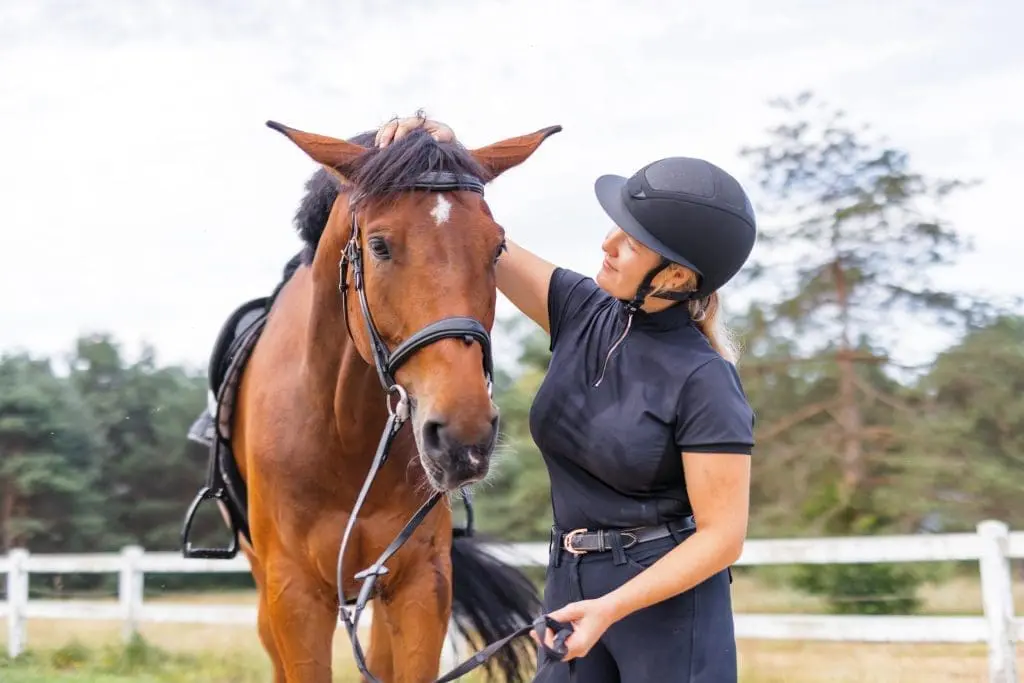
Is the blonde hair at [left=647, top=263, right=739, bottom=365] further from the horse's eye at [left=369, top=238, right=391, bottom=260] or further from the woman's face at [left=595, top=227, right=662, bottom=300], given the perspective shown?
the horse's eye at [left=369, top=238, right=391, bottom=260]

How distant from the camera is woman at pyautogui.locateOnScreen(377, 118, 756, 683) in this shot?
2.14 metres

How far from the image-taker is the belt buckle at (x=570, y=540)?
7.84 feet

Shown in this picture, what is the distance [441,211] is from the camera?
8.64 ft

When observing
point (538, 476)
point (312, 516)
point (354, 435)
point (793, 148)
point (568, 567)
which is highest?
point (793, 148)

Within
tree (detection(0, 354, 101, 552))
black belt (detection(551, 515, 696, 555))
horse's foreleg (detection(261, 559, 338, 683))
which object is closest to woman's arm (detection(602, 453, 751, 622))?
black belt (detection(551, 515, 696, 555))

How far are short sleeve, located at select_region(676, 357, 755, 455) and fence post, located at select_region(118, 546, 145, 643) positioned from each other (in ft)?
28.5

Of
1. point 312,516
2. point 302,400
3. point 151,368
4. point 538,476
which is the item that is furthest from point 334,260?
point 151,368

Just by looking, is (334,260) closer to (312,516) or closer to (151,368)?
(312,516)

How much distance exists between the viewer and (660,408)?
2242mm

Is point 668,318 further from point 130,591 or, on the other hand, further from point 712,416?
point 130,591

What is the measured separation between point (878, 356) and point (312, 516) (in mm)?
9826

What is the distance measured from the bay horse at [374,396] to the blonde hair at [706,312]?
18.9 inches

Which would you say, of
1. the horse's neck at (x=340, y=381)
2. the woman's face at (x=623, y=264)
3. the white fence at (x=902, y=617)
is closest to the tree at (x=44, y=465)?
the white fence at (x=902, y=617)

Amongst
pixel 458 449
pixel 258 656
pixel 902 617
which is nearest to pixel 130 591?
pixel 258 656
